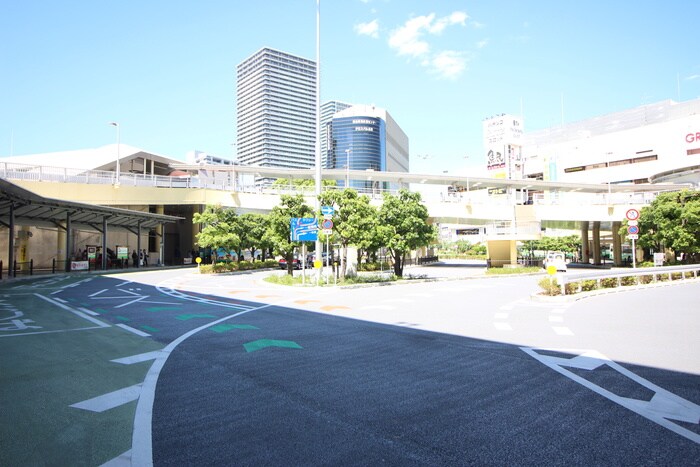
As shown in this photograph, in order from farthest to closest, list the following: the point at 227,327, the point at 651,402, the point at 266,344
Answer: the point at 227,327
the point at 266,344
the point at 651,402

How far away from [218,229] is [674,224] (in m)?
37.9

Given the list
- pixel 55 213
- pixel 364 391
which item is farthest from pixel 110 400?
pixel 55 213

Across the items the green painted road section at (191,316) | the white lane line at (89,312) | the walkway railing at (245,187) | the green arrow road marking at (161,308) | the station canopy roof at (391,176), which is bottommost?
the green arrow road marking at (161,308)

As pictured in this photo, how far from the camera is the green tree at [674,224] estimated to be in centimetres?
3159

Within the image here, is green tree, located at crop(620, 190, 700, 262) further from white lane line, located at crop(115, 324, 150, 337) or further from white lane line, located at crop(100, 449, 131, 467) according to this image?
white lane line, located at crop(100, 449, 131, 467)

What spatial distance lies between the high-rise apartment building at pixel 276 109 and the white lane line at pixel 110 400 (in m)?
107

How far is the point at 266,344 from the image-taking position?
7.59 metres

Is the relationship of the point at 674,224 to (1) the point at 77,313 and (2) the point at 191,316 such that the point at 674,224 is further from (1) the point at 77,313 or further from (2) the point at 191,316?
(1) the point at 77,313

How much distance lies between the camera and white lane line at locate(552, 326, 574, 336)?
854 centimetres

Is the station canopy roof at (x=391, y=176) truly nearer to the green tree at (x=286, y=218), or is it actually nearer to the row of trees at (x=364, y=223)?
the row of trees at (x=364, y=223)

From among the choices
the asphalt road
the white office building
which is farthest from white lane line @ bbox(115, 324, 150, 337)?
the white office building

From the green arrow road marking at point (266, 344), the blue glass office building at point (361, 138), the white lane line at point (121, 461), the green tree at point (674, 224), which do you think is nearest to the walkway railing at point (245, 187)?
the green tree at point (674, 224)

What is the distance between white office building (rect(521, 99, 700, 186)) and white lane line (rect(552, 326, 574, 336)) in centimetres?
5403

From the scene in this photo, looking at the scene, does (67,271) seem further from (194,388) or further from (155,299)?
(194,388)
